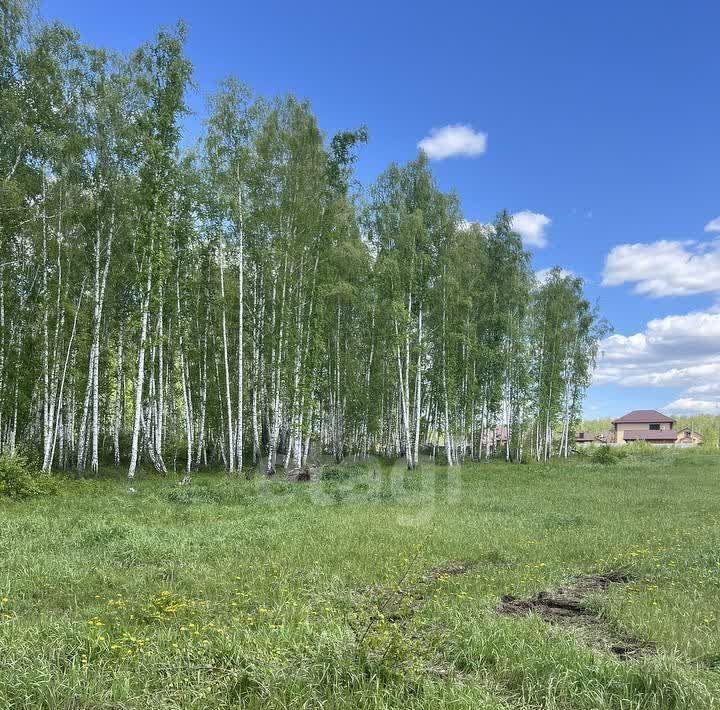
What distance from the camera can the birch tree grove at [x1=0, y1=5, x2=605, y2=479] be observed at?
1905 cm

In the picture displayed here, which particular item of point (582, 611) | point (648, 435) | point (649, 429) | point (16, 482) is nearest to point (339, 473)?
point (16, 482)

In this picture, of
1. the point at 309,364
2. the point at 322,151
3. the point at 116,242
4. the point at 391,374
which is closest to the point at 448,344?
the point at 391,374

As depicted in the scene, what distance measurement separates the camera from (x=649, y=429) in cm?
9950

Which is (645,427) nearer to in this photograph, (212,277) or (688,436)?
(688,436)

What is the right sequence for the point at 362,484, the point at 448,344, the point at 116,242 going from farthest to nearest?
1. the point at 448,344
2. the point at 116,242
3. the point at 362,484

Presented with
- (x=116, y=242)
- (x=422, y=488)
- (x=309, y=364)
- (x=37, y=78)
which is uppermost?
(x=37, y=78)

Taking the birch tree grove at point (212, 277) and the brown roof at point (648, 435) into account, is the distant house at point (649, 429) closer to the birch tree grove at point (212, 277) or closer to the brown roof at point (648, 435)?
the brown roof at point (648, 435)

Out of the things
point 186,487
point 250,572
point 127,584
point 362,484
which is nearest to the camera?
point 127,584

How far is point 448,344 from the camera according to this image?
30859 millimetres

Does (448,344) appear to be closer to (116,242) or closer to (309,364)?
(309,364)

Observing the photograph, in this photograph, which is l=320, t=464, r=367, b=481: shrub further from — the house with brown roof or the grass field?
the house with brown roof

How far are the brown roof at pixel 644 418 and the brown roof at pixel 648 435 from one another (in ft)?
7.12

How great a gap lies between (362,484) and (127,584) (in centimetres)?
1327

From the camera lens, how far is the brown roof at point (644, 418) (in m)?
99.5
